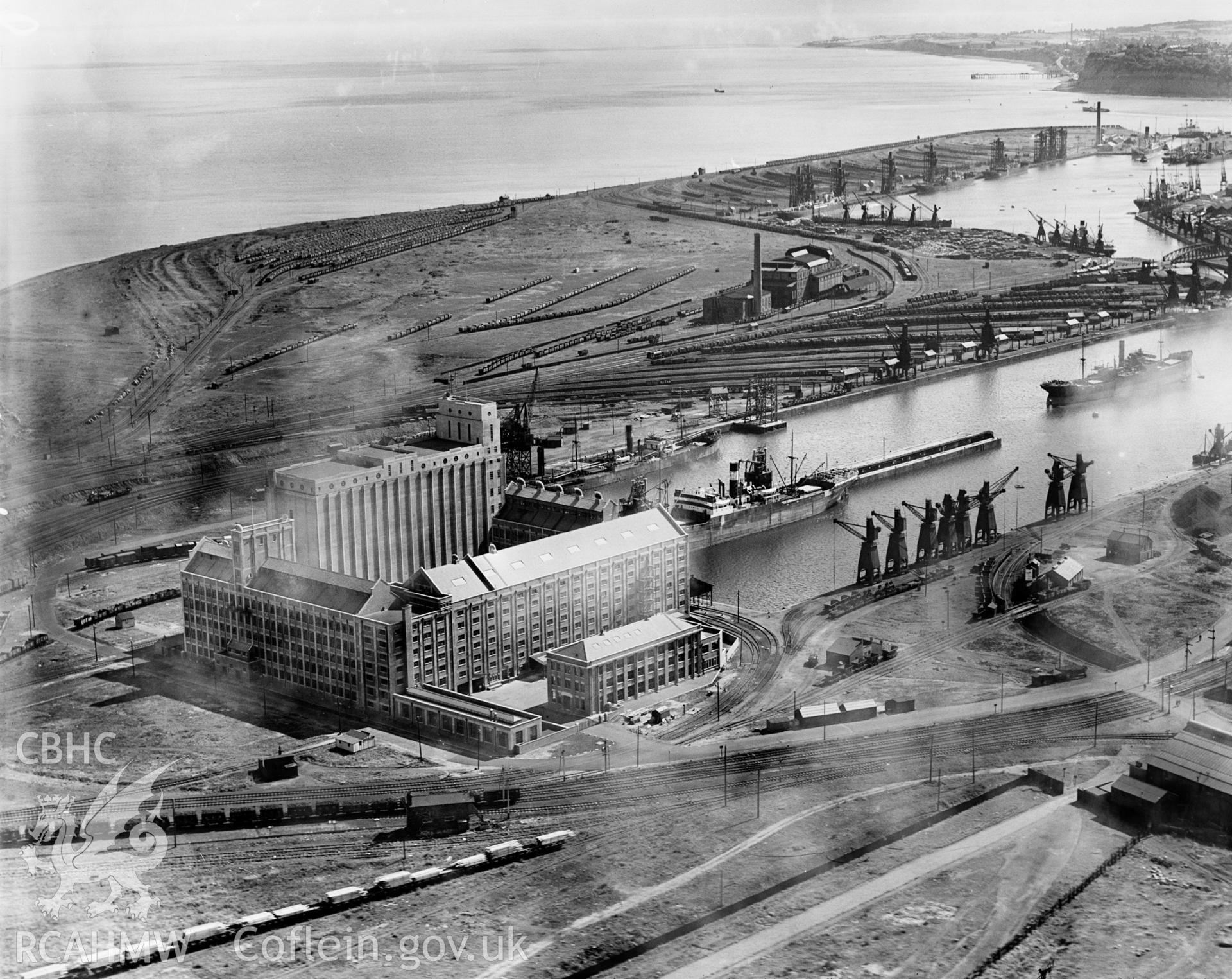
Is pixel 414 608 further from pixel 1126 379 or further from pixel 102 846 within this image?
pixel 1126 379

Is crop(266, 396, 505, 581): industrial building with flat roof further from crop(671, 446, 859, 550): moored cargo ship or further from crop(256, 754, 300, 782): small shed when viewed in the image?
crop(256, 754, 300, 782): small shed

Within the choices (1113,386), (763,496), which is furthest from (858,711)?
(1113,386)

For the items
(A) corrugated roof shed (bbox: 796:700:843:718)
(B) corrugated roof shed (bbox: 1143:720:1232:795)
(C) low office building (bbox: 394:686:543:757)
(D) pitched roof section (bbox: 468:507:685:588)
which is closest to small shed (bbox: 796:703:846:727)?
(A) corrugated roof shed (bbox: 796:700:843:718)

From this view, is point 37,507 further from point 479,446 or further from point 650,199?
point 650,199

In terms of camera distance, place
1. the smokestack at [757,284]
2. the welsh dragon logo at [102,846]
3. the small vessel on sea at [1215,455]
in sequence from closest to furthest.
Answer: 1. the welsh dragon logo at [102,846]
2. the small vessel on sea at [1215,455]
3. the smokestack at [757,284]

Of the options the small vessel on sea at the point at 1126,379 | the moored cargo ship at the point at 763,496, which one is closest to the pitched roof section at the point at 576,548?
the moored cargo ship at the point at 763,496

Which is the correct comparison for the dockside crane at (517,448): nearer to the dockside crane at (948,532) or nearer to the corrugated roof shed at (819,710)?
the dockside crane at (948,532)

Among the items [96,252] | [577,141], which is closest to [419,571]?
[96,252]
